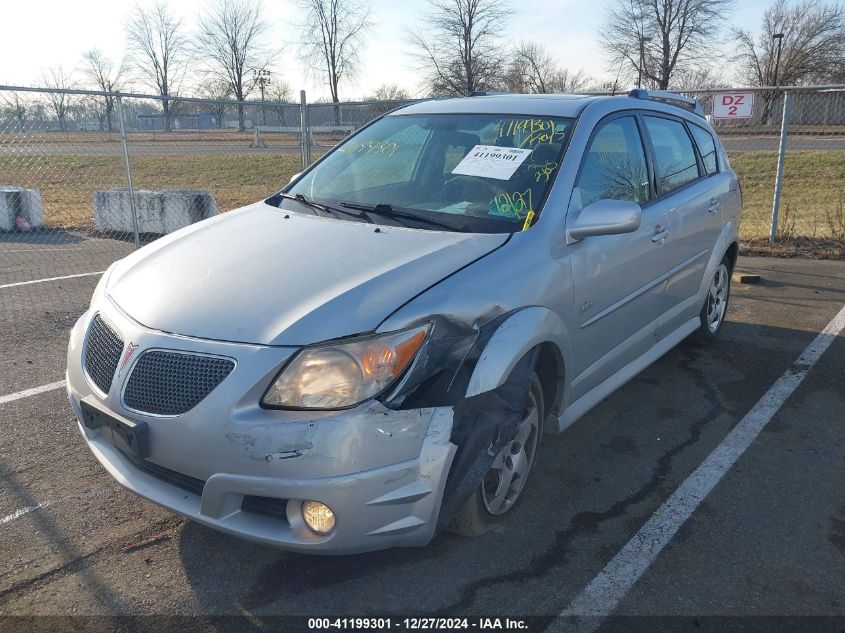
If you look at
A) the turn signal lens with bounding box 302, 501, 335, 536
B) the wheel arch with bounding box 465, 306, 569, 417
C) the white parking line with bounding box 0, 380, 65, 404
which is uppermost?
the wheel arch with bounding box 465, 306, 569, 417

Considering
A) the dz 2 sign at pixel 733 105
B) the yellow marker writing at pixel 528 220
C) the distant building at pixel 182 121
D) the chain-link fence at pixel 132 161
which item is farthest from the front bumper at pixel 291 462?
the dz 2 sign at pixel 733 105

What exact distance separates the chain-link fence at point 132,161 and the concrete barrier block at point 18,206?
17mm

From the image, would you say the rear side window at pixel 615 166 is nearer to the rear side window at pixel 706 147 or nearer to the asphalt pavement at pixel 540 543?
the rear side window at pixel 706 147

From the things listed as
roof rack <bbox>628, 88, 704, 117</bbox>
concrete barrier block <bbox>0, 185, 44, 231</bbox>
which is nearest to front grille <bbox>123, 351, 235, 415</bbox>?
roof rack <bbox>628, 88, 704, 117</bbox>

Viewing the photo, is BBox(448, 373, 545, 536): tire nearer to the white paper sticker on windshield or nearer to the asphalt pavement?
the asphalt pavement

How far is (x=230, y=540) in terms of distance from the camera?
2988 millimetres

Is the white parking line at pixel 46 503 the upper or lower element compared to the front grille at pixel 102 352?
lower

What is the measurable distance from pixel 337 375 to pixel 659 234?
2.45 metres

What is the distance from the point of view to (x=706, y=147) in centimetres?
523

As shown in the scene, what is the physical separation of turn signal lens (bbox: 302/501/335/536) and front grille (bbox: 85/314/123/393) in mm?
909

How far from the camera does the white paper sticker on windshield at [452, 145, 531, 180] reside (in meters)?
3.53

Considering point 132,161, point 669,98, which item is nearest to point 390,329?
point 669,98

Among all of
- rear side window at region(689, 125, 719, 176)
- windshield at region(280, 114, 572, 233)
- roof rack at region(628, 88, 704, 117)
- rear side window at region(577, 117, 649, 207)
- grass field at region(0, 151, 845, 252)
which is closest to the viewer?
windshield at region(280, 114, 572, 233)

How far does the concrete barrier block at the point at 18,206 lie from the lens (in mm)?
10648
